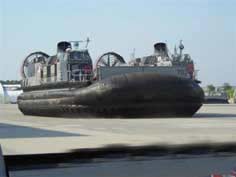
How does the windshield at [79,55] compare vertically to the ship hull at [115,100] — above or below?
above

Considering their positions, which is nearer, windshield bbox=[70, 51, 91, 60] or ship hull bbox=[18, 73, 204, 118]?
windshield bbox=[70, 51, 91, 60]

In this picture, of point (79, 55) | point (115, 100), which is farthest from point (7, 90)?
point (115, 100)

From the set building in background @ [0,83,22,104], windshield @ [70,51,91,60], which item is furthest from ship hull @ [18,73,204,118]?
windshield @ [70,51,91,60]

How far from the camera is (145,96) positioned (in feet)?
38.6

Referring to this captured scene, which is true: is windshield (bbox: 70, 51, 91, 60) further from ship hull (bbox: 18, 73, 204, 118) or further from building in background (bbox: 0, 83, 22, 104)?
ship hull (bbox: 18, 73, 204, 118)

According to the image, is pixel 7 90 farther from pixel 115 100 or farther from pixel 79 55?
pixel 115 100

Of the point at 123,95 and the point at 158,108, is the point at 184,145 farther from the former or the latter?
the point at 123,95

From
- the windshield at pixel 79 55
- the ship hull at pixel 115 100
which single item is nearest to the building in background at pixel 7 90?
the windshield at pixel 79 55

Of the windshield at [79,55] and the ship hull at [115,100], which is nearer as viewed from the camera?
the windshield at [79,55]

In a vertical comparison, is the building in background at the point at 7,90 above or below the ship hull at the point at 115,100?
above

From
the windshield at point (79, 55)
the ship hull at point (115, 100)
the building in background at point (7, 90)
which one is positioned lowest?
the ship hull at point (115, 100)

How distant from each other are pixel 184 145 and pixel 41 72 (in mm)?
880

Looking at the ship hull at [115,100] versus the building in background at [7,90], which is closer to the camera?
the building in background at [7,90]

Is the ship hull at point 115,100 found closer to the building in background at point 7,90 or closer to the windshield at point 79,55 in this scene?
the building in background at point 7,90
